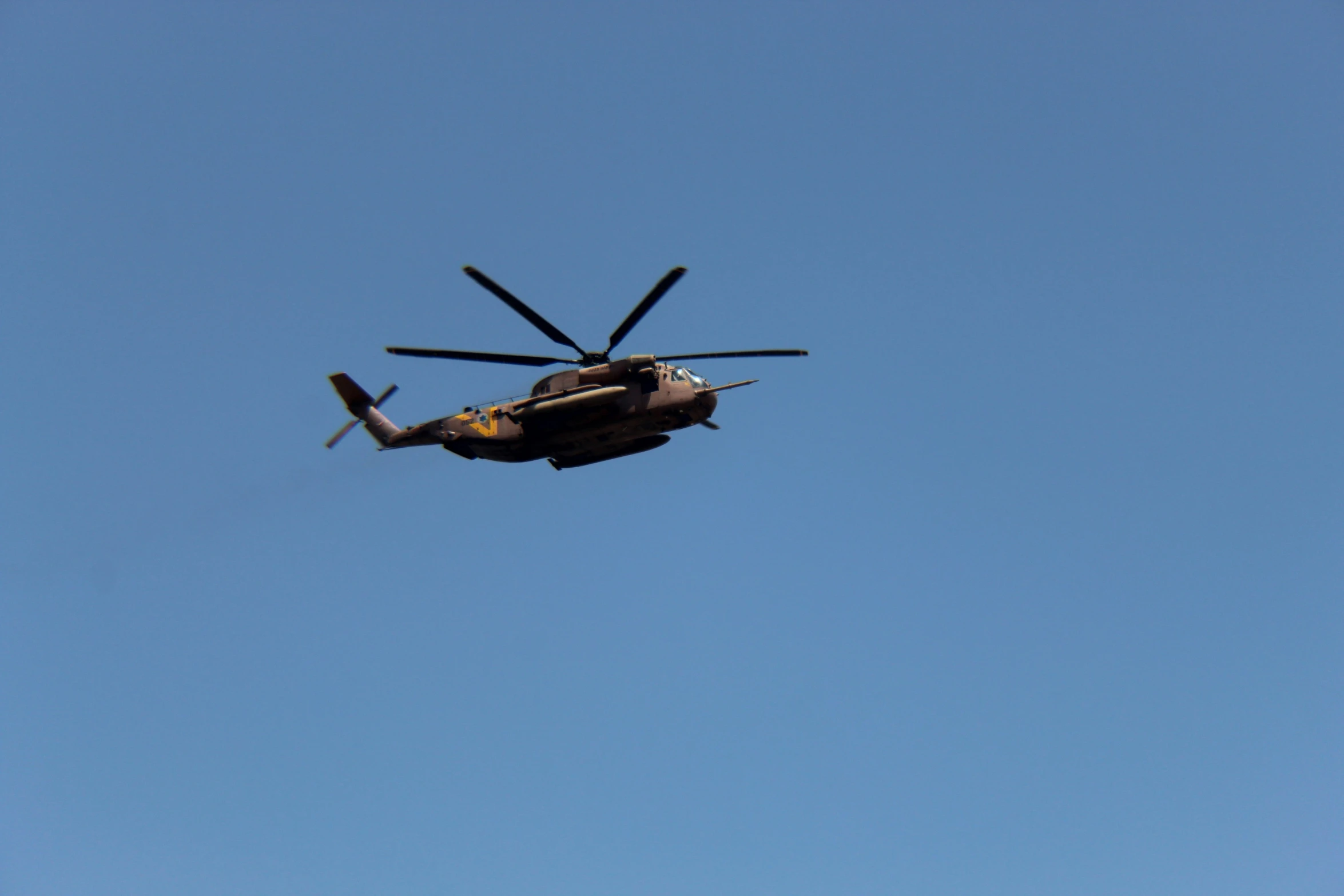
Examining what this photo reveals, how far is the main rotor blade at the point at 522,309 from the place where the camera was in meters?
29.4

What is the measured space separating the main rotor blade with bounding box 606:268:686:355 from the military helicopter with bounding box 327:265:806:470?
4cm

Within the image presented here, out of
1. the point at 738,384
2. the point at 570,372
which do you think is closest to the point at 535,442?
the point at 570,372

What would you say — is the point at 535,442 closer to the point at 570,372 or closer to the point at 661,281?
the point at 570,372

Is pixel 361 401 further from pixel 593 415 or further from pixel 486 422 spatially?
pixel 593 415

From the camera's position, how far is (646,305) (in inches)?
1214

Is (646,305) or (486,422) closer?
(646,305)

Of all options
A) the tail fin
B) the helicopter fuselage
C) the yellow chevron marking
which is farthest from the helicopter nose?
the tail fin

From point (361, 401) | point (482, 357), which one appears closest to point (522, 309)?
point (482, 357)

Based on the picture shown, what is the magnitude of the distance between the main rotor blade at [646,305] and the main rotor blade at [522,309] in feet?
4.94

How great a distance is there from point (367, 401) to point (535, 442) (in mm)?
9458

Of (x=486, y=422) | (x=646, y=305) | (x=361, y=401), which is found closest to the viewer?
(x=646, y=305)

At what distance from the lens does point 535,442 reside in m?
35.6

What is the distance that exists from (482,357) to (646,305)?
5471 millimetres

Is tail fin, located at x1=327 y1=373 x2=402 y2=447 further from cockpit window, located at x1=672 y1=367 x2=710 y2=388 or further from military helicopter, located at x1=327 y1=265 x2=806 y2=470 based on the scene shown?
cockpit window, located at x1=672 y1=367 x2=710 y2=388
